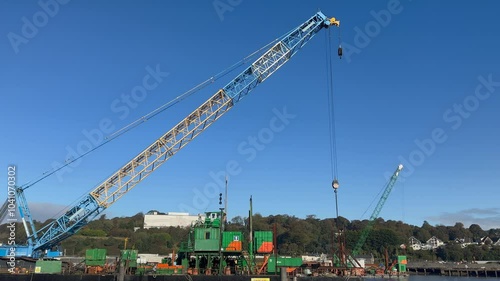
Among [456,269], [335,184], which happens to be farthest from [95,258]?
[456,269]

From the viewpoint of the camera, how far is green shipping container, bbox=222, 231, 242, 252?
5678 centimetres

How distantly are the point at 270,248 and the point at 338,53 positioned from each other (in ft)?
96.1

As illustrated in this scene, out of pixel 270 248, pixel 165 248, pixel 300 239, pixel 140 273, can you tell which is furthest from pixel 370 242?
pixel 140 273

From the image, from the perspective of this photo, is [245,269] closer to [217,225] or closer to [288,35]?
[217,225]

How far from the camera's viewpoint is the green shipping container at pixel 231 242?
56.8 m

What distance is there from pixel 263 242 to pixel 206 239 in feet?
27.9

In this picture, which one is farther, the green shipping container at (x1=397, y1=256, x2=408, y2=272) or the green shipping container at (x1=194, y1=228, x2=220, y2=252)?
the green shipping container at (x1=397, y1=256, x2=408, y2=272)

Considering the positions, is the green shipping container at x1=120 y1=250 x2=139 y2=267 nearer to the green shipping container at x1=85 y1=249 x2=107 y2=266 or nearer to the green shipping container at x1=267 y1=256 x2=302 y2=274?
the green shipping container at x1=85 y1=249 x2=107 y2=266

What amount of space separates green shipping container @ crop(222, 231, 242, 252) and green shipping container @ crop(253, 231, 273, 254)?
2751 mm

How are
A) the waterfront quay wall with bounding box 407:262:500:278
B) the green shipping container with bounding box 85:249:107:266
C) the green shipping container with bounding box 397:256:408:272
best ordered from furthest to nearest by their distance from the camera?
1. the waterfront quay wall with bounding box 407:262:500:278
2. the green shipping container with bounding box 397:256:408:272
3. the green shipping container with bounding box 85:249:107:266

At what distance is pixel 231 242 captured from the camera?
57156mm

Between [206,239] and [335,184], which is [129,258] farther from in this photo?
[335,184]

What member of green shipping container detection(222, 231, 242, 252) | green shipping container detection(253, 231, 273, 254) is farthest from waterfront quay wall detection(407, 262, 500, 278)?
green shipping container detection(222, 231, 242, 252)

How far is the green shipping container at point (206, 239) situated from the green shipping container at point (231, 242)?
1.38 m
